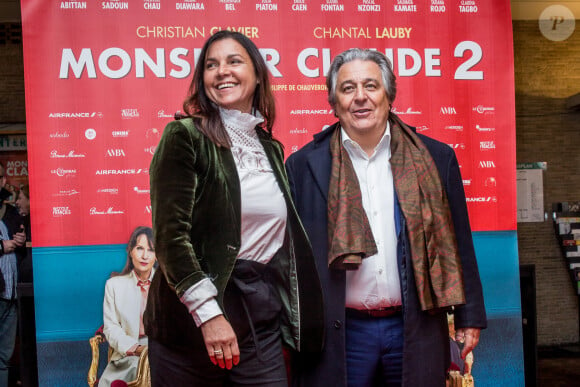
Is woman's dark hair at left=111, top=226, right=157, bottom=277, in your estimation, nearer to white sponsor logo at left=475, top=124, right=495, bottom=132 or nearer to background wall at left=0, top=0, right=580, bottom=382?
white sponsor logo at left=475, top=124, right=495, bottom=132

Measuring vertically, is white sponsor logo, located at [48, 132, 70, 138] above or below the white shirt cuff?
above

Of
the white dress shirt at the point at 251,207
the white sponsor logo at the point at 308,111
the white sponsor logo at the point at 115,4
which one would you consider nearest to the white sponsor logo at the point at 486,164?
the white sponsor logo at the point at 308,111

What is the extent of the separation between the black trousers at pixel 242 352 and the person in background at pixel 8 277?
95.7 inches

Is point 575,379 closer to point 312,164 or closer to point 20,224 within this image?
point 312,164

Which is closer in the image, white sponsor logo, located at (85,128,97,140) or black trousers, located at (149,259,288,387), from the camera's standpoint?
black trousers, located at (149,259,288,387)

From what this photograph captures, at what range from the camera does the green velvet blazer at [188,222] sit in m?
1.80

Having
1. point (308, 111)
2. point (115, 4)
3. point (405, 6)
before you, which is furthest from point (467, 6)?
point (115, 4)

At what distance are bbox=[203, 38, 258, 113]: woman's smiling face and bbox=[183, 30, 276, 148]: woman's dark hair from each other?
2 cm

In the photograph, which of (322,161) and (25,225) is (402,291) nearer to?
(322,161)

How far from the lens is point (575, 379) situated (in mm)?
4297

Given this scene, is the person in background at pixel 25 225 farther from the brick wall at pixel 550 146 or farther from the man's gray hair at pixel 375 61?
the brick wall at pixel 550 146

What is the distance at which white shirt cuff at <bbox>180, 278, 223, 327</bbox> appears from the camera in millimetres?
1788

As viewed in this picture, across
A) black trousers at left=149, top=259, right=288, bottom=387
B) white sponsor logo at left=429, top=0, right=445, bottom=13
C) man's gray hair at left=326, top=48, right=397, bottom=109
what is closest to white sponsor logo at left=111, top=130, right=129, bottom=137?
man's gray hair at left=326, top=48, right=397, bottom=109

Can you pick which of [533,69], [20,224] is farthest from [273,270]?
[533,69]
